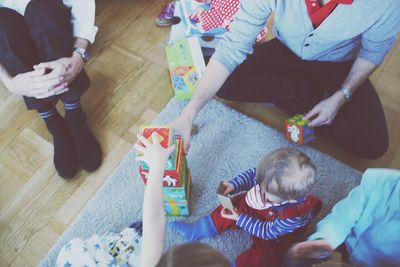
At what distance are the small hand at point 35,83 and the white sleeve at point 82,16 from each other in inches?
8.0

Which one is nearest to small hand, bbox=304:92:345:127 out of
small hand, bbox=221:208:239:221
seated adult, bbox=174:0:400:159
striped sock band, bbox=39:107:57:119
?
seated adult, bbox=174:0:400:159

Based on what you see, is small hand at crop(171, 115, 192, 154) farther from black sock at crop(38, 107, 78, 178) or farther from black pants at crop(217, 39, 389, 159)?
black sock at crop(38, 107, 78, 178)

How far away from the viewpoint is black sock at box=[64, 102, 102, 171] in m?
1.26

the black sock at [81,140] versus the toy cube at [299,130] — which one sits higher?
the toy cube at [299,130]

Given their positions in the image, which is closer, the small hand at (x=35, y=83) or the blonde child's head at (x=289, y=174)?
the blonde child's head at (x=289, y=174)

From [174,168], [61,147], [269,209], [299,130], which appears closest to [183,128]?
[174,168]

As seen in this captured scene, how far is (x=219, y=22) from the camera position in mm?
1349

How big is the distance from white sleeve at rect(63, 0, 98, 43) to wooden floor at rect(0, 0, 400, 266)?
272 mm

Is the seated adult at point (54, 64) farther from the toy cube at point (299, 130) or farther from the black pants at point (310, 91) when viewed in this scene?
the toy cube at point (299, 130)

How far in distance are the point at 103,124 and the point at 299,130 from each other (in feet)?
2.38

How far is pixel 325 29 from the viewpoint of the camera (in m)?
0.98

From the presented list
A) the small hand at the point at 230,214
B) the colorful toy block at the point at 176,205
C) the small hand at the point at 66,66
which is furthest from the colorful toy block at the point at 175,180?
the small hand at the point at 66,66

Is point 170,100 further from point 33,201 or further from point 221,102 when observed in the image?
point 33,201

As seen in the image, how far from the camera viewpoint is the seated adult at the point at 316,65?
96 centimetres
